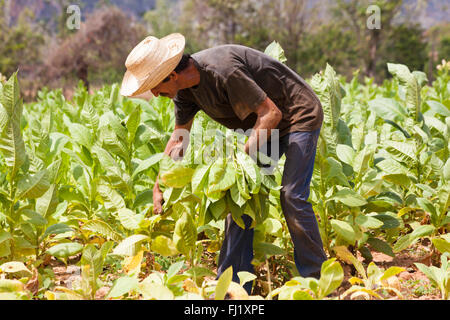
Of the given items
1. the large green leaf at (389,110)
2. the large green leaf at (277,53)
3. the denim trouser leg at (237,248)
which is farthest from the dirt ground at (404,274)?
the large green leaf at (277,53)

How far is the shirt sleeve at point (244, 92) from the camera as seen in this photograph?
2248 mm

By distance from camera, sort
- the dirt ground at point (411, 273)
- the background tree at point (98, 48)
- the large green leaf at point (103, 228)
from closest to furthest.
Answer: the dirt ground at point (411, 273)
the large green leaf at point (103, 228)
the background tree at point (98, 48)

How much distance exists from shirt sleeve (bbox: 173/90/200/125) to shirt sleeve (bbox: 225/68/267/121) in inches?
17.6

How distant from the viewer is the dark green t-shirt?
7.48 feet

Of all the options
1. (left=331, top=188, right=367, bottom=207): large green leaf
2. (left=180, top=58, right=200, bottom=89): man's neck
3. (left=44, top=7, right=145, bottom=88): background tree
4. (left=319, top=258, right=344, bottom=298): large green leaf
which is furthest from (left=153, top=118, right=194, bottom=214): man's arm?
(left=44, top=7, right=145, bottom=88): background tree

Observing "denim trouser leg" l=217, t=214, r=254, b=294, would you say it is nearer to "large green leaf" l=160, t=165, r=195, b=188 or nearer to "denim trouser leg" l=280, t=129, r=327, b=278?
"denim trouser leg" l=280, t=129, r=327, b=278

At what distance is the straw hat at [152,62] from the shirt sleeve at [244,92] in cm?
28

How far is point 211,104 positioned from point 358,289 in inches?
43.5

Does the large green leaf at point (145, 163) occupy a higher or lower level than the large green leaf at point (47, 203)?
higher

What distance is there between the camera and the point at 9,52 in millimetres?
29078

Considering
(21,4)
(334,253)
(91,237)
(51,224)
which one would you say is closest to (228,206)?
(334,253)

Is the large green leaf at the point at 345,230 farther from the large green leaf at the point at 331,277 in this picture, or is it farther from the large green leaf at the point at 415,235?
the large green leaf at the point at 331,277

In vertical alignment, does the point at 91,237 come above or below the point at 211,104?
below
